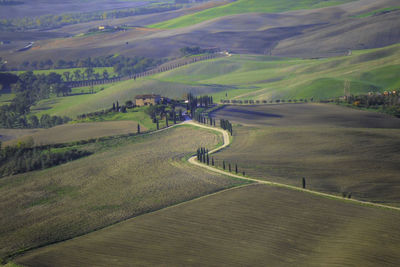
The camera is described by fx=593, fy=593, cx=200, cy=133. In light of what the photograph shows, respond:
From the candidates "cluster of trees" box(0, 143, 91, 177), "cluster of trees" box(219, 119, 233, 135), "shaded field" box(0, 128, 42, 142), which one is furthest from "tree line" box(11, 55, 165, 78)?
"cluster of trees" box(0, 143, 91, 177)

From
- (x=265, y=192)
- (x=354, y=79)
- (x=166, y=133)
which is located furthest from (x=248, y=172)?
(x=354, y=79)

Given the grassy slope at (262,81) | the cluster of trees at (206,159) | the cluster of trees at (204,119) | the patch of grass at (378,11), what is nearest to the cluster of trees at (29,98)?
the grassy slope at (262,81)

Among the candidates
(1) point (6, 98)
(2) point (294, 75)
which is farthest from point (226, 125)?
(1) point (6, 98)

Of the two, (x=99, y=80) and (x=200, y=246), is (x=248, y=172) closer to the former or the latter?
(x=200, y=246)

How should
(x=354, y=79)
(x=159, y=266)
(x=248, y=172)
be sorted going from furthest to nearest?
(x=354, y=79) < (x=248, y=172) < (x=159, y=266)

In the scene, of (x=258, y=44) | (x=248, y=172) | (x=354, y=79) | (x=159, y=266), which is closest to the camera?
(x=159, y=266)

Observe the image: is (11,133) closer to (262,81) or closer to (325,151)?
(325,151)
